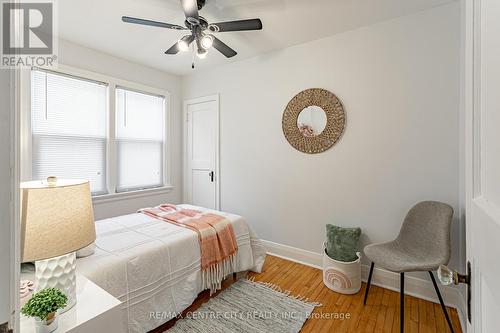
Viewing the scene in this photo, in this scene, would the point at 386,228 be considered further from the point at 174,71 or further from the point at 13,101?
the point at 174,71

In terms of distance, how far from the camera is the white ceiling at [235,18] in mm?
2002

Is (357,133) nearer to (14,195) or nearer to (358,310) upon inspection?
(358,310)

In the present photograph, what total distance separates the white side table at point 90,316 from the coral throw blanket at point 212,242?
91 centimetres

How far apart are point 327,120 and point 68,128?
3.14m

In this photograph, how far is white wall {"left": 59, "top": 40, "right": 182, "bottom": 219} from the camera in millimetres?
2734

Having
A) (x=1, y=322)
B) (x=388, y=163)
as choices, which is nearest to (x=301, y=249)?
(x=388, y=163)

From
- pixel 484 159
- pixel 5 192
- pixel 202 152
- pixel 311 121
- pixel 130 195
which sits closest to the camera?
pixel 5 192

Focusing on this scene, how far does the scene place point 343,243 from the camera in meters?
2.22

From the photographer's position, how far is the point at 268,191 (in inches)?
119

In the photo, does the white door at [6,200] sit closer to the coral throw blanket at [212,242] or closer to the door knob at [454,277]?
the door knob at [454,277]

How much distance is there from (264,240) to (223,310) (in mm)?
1287

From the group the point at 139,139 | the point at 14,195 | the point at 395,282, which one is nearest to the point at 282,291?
the point at 395,282

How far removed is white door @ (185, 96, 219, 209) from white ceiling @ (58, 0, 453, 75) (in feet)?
3.49

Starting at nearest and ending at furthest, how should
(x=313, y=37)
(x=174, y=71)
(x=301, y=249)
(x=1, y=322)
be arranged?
1. (x=1, y=322)
2. (x=313, y=37)
3. (x=301, y=249)
4. (x=174, y=71)
